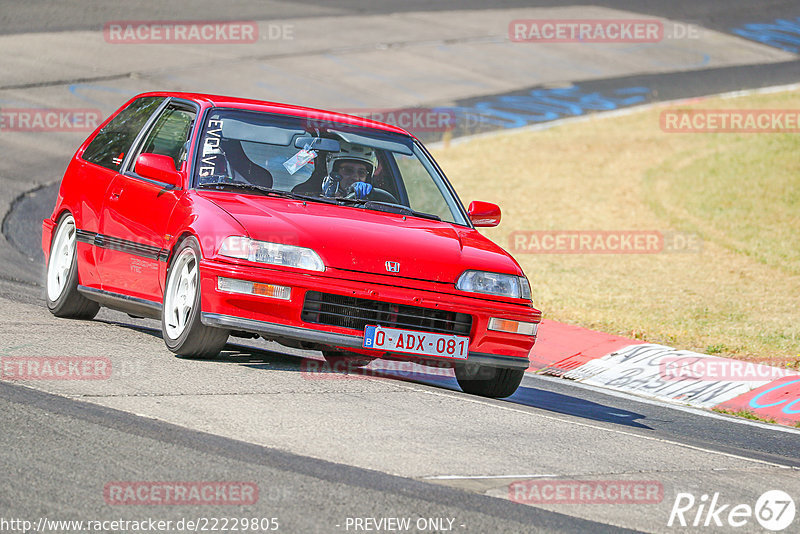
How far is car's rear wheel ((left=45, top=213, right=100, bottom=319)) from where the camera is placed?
8859mm

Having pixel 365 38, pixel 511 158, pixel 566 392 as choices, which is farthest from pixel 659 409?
pixel 365 38

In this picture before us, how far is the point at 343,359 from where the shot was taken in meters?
8.89

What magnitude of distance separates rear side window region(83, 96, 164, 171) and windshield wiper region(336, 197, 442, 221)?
184 centimetres

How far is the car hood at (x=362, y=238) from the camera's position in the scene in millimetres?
7121

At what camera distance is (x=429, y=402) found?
23.1 ft

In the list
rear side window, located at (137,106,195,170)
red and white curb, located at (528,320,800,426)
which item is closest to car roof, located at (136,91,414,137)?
rear side window, located at (137,106,195,170)

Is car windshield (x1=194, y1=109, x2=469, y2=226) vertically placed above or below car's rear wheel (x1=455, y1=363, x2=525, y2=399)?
above

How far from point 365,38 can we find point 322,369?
24118 mm
